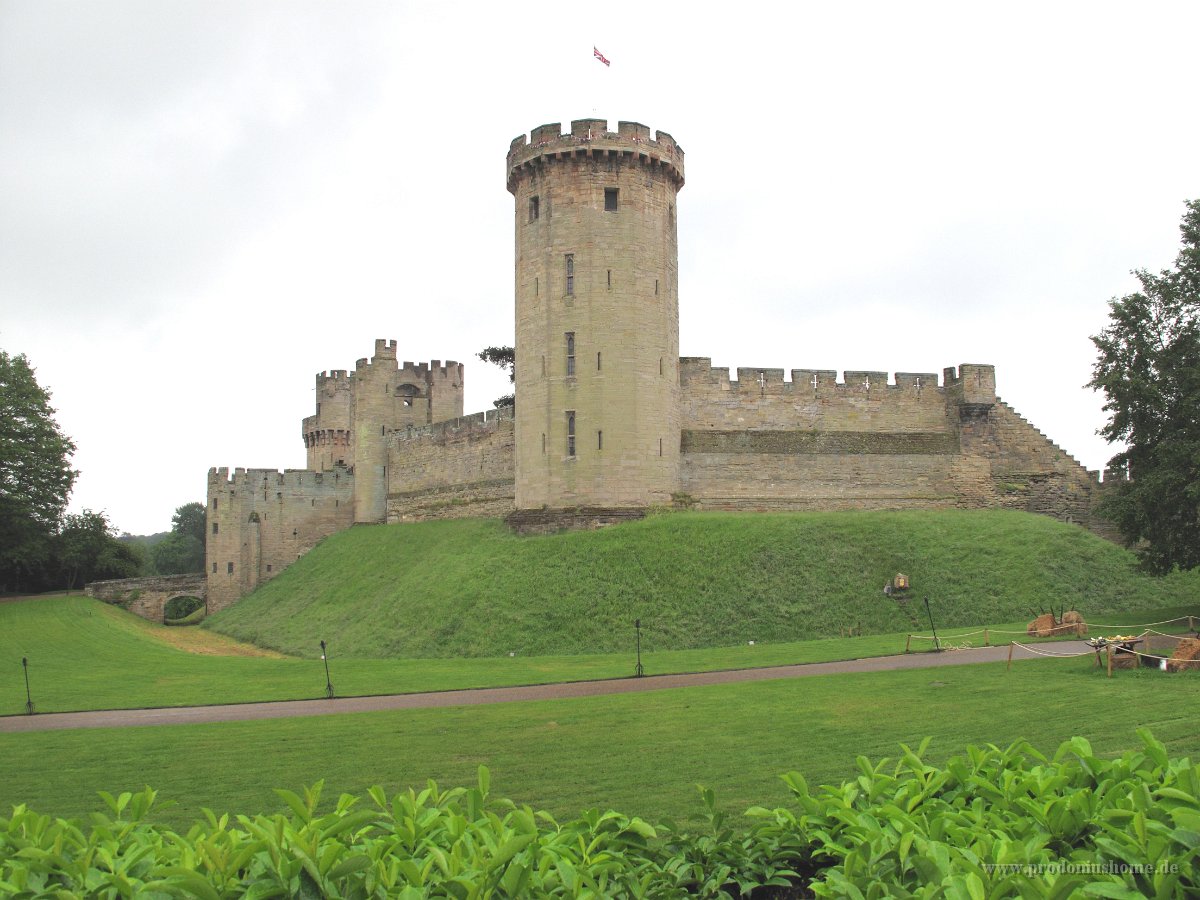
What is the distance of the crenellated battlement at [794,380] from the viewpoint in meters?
41.1

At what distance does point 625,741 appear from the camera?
14352 millimetres

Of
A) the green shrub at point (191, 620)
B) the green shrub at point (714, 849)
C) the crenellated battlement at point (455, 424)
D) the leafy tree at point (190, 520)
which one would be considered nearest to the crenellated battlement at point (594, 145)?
the crenellated battlement at point (455, 424)

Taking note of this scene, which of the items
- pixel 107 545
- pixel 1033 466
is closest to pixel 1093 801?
pixel 1033 466

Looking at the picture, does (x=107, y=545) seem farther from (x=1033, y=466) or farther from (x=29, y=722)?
(x=1033, y=466)

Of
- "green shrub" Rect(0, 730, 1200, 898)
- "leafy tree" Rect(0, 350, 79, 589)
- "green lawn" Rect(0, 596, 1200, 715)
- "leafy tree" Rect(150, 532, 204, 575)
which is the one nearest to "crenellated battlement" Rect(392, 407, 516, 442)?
"green lawn" Rect(0, 596, 1200, 715)

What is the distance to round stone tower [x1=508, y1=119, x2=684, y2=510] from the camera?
3775cm

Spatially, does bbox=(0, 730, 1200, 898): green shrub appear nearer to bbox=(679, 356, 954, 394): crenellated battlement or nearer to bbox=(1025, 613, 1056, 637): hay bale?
bbox=(1025, 613, 1056, 637): hay bale

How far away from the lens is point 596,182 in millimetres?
38281

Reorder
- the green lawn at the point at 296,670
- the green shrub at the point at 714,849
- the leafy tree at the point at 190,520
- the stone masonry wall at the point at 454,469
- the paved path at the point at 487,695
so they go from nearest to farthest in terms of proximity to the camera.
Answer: the green shrub at the point at 714,849, the paved path at the point at 487,695, the green lawn at the point at 296,670, the stone masonry wall at the point at 454,469, the leafy tree at the point at 190,520

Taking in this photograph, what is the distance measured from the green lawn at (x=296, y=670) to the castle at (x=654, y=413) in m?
9.75

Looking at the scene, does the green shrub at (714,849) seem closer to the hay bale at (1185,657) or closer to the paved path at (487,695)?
the hay bale at (1185,657)

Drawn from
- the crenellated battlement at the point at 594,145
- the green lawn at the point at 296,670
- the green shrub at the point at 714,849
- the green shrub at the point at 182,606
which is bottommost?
the green lawn at the point at 296,670

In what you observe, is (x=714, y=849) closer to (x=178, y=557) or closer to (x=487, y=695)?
(x=487, y=695)

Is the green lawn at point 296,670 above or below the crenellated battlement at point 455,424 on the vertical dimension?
below
